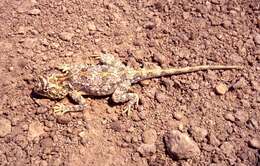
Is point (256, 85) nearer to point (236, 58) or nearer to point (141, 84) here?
point (236, 58)

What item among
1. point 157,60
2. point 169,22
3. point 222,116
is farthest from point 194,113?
point 169,22

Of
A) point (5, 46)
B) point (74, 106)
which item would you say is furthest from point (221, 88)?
point (5, 46)

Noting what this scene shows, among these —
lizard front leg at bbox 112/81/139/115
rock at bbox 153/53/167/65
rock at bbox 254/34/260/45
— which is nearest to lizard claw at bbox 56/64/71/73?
lizard front leg at bbox 112/81/139/115

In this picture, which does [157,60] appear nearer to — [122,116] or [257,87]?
[122,116]

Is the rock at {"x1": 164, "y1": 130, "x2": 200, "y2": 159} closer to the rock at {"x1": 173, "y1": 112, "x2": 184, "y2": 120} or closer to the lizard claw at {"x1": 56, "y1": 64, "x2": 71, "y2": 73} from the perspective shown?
the rock at {"x1": 173, "y1": 112, "x2": 184, "y2": 120}

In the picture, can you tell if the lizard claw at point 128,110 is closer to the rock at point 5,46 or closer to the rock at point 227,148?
the rock at point 227,148

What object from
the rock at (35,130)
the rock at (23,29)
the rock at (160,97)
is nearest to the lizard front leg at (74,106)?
the rock at (35,130)

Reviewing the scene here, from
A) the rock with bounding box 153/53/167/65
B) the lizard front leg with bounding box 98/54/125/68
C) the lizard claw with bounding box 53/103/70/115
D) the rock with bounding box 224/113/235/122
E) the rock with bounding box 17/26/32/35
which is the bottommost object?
the lizard claw with bounding box 53/103/70/115
